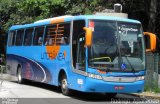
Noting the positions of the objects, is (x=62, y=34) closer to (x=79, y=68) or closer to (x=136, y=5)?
(x=79, y=68)

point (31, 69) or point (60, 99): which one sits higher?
point (31, 69)

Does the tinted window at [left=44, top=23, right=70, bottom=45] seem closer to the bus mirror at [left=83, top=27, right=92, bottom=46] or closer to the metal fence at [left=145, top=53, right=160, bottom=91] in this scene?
the bus mirror at [left=83, top=27, right=92, bottom=46]

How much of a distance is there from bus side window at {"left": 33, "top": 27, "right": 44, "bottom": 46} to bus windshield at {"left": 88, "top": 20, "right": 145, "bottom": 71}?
202 inches

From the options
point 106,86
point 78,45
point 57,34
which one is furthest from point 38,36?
point 106,86

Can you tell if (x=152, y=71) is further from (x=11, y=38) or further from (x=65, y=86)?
(x=11, y=38)

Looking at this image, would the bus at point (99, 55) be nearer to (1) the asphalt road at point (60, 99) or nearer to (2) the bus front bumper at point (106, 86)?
(2) the bus front bumper at point (106, 86)

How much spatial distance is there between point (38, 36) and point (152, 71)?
18.0ft

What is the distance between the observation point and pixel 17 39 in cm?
2470

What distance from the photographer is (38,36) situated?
69.7 feet

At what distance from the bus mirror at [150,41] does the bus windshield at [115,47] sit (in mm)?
324

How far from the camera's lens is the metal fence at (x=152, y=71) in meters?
20.6

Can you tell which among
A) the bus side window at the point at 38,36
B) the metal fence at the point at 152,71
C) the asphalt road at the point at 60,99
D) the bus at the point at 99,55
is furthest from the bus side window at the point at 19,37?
the metal fence at the point at 152,71

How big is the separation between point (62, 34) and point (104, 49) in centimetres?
288

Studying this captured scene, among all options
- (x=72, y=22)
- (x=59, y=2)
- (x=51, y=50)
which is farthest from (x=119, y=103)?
(x=59, y=2)
